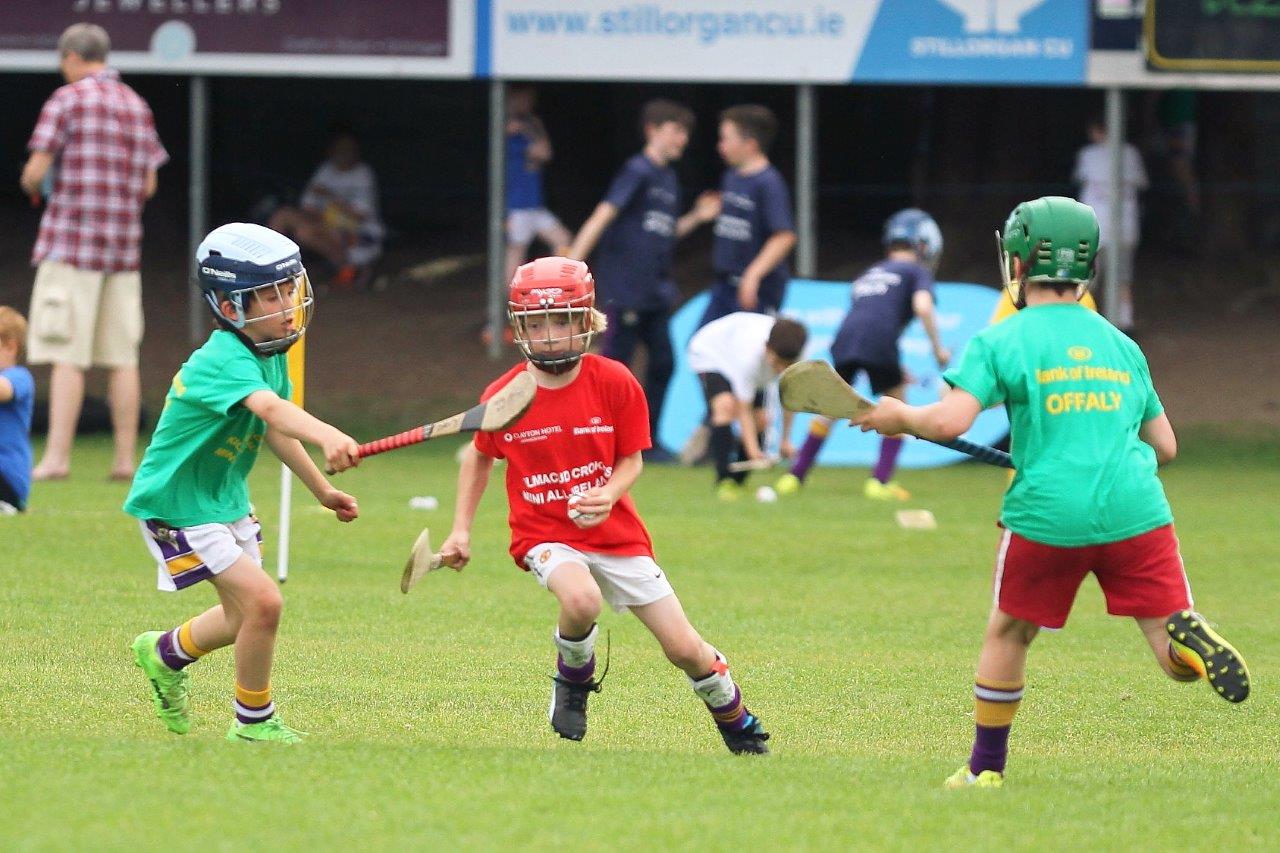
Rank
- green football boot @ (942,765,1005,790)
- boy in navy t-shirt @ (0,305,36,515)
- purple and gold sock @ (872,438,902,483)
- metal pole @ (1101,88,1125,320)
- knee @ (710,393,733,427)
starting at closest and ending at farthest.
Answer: green football boot @ (942,765,1005,790), boy in navy t-shirt @ (0,305,36,515), knee @ (710,393,733,427), purple and gold sock @ (872,438,902,483), metal pole @ (1101,88,1125,320)

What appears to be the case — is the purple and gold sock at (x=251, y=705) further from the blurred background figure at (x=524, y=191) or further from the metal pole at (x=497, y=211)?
the blurred background figure at (x=524, y=191)

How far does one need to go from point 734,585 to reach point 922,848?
16.3 ft

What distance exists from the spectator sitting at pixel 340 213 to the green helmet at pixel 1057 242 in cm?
1427

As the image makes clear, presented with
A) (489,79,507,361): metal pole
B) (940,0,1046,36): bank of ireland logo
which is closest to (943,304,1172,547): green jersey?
(940,0,1046,36): bank of ireland logo

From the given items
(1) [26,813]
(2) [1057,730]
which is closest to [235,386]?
(1) [26,813]

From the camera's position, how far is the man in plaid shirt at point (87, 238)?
12078 millimetres

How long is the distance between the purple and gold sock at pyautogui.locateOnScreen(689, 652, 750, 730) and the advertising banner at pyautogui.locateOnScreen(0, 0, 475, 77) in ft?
34.8

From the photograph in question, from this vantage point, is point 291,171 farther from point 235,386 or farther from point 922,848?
point 922,848

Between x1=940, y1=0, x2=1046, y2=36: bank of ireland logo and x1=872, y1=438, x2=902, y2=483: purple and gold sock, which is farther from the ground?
x1=940, y1=0, x2=1046, y2=36: bank of ireland logo

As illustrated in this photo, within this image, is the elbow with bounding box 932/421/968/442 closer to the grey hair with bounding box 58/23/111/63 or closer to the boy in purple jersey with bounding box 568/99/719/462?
the grey hair with bounding box 58/23/111/63

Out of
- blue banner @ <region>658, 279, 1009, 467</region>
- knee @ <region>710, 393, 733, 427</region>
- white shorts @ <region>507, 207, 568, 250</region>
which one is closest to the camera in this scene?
knee @ <region>710, 393, 733, 427</region>

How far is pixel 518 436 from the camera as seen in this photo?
6.03m

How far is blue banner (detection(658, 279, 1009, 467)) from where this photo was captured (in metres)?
15.1

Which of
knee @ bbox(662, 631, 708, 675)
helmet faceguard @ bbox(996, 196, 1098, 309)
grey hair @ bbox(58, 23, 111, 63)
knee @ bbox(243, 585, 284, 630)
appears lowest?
knee @ bbox(662, 631, 708, 675)
